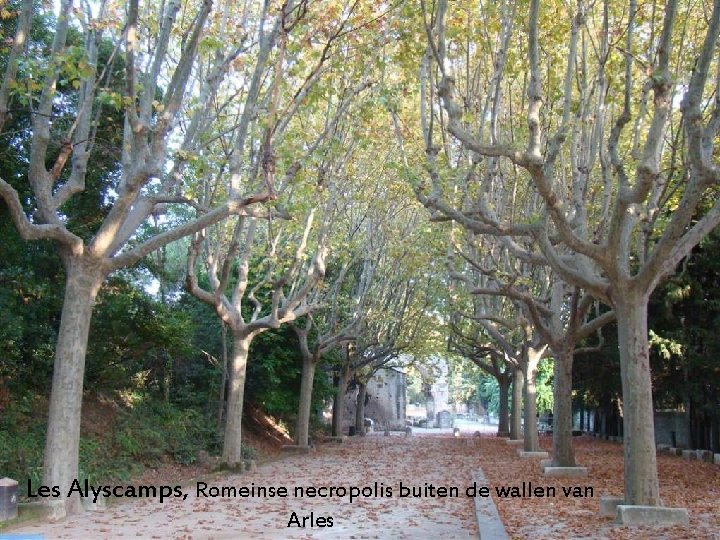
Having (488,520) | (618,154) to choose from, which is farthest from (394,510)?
(618,154)

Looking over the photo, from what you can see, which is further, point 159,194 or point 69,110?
point 69,110

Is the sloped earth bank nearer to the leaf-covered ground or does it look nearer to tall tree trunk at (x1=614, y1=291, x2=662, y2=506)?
the leaf-covered ground

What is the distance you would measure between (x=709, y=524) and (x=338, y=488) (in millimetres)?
6832

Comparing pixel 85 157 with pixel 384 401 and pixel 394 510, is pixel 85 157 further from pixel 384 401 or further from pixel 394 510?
pixel 384 401

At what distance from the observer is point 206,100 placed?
424 inches

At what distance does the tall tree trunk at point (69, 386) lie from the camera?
9375 millimetres

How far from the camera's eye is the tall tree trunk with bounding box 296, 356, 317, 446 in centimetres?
2411

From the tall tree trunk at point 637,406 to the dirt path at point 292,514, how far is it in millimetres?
2207

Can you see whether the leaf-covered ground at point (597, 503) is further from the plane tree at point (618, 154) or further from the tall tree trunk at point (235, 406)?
the tall tree trunk at point (235, 406)

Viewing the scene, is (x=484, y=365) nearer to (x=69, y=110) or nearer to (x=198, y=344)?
(x=198, y=344)

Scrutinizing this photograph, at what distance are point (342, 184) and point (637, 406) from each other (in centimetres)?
1097

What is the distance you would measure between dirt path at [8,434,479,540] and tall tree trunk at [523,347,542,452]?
396 cm

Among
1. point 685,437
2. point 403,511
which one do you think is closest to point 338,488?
point 403,511

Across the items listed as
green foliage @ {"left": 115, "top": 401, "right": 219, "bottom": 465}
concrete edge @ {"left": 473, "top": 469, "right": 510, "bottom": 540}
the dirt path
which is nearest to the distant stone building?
green foliage @ {"left": 115, "top": 401, "right": 219, "bottom": 465}
